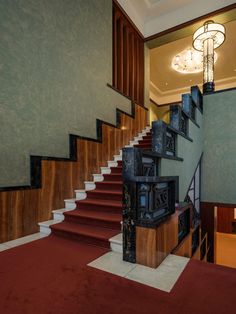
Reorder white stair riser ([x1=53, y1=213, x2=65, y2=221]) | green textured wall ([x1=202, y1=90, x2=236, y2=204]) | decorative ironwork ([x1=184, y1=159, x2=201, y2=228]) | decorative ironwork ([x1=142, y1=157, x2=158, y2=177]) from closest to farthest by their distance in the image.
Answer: decorative ironwork ([x1=142, y1=157, x2=158, y2=177]) < white stair riser ([x1=53, y1=213, x2=65, y2=221]) < decorative ironwork ([x1=184, y1=159, x2=201, y2=228]) < green textured wall ([x1=202, y1=90, x2=236, y2=204])

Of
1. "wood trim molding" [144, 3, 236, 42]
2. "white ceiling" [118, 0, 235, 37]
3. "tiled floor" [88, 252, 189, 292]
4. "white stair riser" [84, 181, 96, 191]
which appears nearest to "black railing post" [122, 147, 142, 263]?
"tiled floor" [88, 252, 189, 292]

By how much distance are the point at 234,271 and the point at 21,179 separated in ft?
7.72

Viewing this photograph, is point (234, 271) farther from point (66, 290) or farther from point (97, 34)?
point (97, 34)

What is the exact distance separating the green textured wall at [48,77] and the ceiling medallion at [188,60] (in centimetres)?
324

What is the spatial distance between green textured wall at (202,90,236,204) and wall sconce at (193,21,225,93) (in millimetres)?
433

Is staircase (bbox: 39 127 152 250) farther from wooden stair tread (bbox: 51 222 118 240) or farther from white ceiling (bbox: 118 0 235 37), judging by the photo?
white ceiling (bbox: 118 0 235 37)

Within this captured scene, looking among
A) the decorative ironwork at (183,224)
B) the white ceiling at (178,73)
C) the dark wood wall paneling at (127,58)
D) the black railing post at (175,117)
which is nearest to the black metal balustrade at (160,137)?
the black railing post at (175,117)

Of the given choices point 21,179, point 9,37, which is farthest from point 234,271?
point 9,37

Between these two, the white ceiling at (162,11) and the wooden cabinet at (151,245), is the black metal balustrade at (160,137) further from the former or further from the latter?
the white ceiling at (162,11)

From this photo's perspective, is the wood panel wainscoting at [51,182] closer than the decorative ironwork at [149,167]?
No

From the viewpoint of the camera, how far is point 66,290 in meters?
1.37

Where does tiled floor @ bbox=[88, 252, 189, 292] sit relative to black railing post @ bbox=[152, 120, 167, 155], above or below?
below

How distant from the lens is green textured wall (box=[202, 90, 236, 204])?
13.7ft

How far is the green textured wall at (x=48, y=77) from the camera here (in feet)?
7.96
